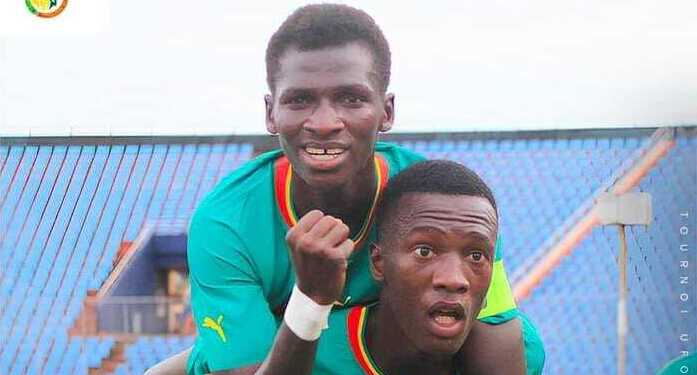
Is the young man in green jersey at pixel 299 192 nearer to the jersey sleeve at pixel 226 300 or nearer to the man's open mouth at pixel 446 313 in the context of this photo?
the jersey sleeve at pixel 226 300

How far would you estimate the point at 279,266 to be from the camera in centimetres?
233

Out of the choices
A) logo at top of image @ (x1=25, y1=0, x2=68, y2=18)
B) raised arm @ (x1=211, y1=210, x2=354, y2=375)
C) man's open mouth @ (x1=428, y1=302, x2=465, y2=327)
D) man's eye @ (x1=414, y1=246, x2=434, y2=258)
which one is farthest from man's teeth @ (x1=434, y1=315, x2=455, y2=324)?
logo at top of image @ (x1=25, y1=0, x2=68, y2=18)

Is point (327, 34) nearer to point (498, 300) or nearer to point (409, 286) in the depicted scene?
point (409, 286)

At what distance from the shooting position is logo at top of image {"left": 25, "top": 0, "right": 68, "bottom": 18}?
255 cm

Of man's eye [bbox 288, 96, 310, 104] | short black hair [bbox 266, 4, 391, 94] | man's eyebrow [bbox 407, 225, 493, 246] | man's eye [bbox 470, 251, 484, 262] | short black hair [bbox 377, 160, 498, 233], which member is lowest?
man's eye [bbox 470, 251, 484, 262]

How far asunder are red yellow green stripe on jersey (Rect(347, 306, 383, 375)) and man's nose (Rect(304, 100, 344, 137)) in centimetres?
45

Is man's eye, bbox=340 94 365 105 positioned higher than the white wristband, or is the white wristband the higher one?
man's eye, bbox=340 94 365 105

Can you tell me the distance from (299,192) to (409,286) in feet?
1.03

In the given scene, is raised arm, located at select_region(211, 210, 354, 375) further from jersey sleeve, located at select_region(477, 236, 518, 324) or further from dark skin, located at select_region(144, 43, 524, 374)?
jersey sleeve, located at select_region(477, 236, 518, 324)

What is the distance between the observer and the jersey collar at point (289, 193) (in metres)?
2.34

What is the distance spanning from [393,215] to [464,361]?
14.8 inches

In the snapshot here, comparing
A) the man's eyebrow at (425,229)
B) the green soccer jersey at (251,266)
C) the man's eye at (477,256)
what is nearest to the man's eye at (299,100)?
the green soccer jersey at (251,266)

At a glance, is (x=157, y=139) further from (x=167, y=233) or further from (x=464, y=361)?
(x=464, y=361)

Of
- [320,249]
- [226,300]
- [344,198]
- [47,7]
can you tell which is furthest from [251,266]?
[47,7]
